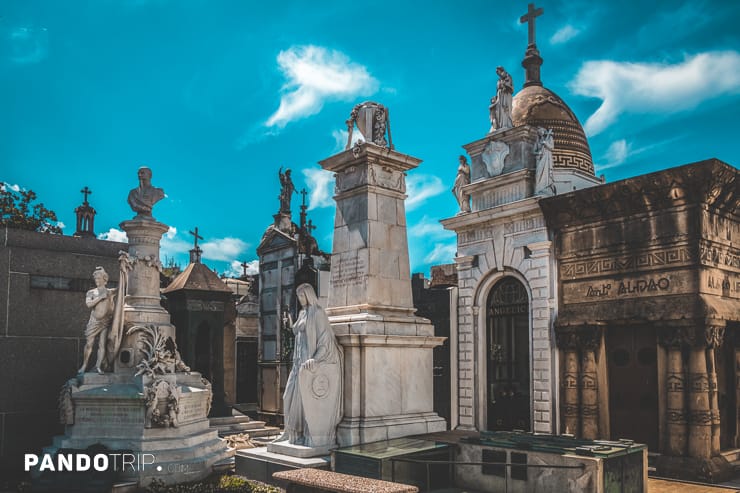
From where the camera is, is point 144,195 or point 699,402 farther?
point 144,195

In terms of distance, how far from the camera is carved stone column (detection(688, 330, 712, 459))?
10602 mm

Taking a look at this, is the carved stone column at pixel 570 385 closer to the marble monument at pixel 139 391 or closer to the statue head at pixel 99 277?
the marble monument at pixel 139 391

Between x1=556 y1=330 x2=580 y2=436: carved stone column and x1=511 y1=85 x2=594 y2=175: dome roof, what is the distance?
5175 millimetres

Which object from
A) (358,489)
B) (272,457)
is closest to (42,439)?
(272,457)

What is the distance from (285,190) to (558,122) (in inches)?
328

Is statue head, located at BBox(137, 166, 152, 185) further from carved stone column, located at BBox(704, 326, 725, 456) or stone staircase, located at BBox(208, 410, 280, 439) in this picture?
carved stone column, located at BBox(704, 326, 725, 456)

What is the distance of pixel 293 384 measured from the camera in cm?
885

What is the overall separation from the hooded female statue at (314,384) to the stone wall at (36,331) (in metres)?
5.87

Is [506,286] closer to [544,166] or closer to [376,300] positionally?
[544,166]

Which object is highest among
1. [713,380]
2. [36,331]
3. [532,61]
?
[532,61]

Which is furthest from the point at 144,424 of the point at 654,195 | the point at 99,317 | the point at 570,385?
the point at 654,195

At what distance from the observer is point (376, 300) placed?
9266 millimetres

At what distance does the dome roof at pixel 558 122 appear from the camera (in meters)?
16.4

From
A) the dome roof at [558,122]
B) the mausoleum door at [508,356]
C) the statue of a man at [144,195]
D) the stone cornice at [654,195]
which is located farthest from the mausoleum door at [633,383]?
the statue of a man at [144,195]
